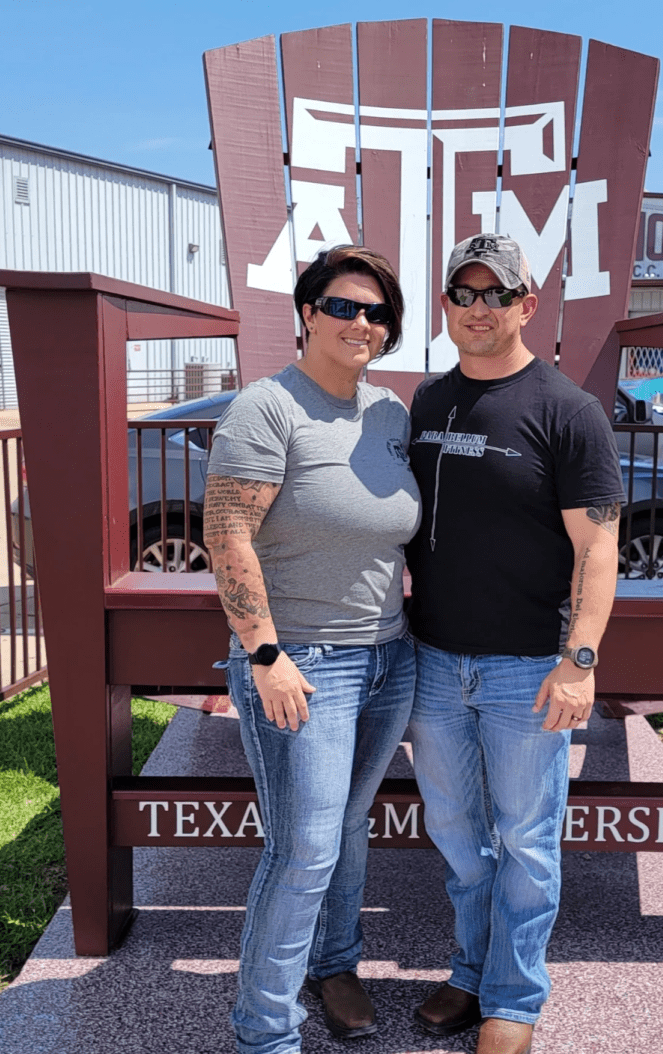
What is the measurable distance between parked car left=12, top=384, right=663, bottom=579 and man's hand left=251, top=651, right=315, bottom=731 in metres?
3.34

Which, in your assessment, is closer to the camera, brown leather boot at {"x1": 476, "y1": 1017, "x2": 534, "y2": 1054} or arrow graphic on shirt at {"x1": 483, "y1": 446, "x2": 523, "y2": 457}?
arrow graphic on shirt at {"x1": 483, "y1": 446, "x2": 523, "y2": 457}

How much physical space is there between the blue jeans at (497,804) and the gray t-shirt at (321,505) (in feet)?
0.75

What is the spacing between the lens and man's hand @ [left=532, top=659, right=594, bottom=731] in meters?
1.82

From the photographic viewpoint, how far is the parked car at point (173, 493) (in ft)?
17.2

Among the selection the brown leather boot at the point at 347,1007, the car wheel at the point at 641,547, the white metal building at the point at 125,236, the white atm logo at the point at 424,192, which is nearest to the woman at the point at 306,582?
the brown leather boot at the point at 347,1007

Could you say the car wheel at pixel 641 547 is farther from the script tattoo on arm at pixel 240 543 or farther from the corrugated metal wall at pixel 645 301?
the corrugated metal wall at pixel 645 301

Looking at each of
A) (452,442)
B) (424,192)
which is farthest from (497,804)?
(424,192)

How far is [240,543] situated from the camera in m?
1.74

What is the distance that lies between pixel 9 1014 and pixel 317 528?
1416 mm

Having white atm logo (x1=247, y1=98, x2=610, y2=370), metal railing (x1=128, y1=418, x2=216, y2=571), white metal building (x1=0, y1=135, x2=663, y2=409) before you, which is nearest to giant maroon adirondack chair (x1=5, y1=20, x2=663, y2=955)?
white atm logo (x1=247, y1=98, x2=610, y2=370)

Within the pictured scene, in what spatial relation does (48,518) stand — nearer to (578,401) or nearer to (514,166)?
(578,401)

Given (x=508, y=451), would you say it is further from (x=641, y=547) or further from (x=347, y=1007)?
(x=641, y=547)

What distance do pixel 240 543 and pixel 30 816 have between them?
2.26 meters

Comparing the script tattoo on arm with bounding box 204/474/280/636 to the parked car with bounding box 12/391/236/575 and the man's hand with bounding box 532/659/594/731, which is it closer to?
the man's hand with bounding box 532/659/594/731
